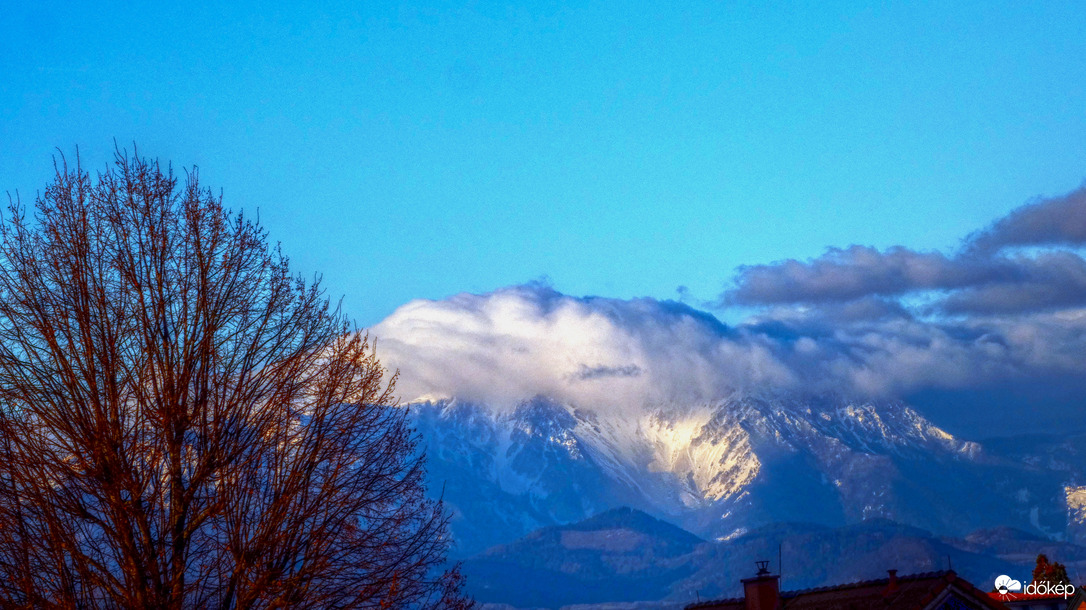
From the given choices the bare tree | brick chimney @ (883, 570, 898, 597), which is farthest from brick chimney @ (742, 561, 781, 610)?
the bare tree

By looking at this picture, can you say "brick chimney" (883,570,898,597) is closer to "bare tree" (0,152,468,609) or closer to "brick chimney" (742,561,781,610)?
"brick chimney" (742,561,781,610)

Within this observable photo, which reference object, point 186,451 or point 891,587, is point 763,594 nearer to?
point 891,587

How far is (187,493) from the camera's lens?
60.3 ft

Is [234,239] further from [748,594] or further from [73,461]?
[748,594]

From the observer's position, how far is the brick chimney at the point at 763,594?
43.4m

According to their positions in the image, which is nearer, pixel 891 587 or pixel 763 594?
pixel 891 587

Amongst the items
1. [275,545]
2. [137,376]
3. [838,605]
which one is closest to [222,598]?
[275,545]

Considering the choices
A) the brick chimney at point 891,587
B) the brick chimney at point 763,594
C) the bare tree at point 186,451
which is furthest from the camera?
the brick chimney at point 763,594

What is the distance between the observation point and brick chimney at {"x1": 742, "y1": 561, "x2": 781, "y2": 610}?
1708 inches

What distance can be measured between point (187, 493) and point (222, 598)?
174 cm

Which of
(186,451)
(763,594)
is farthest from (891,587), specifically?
(186,451)

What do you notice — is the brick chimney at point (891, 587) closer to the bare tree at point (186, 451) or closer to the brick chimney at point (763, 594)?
the brick chimney at point (763, 594)

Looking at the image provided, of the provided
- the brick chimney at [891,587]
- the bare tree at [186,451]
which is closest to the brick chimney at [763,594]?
the brick chimney at [891,587]

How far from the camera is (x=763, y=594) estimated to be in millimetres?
43688
